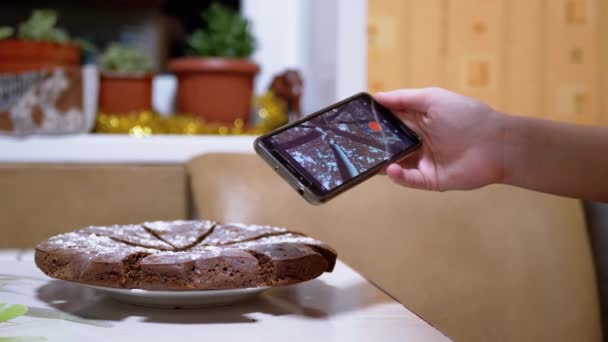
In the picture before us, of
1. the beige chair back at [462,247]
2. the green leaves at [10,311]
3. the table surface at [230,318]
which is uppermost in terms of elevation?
the green leaves at [10,311]

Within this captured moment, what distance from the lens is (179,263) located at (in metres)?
0.56

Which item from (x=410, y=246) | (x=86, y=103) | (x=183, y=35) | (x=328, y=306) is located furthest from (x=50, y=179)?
(x=328, y=306)

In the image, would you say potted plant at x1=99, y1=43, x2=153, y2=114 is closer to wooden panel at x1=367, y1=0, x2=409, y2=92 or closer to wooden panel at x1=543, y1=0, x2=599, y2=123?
wooden panel at x1=367, y1=0, x2=409, y2=92

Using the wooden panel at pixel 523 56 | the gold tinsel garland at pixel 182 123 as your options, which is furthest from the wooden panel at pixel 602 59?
the gold tinsel garland at pixel 182 123

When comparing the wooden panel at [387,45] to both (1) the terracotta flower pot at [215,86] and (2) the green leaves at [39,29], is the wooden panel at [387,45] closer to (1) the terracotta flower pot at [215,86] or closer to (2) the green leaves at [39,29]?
(1) the terracotta flower pot at [215,86]

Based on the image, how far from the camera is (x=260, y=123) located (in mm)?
1711

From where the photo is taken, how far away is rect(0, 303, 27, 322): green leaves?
0.57 m

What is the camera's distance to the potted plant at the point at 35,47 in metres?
1.55

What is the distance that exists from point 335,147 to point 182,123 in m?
0.97

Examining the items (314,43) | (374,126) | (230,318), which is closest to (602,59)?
(314,43)

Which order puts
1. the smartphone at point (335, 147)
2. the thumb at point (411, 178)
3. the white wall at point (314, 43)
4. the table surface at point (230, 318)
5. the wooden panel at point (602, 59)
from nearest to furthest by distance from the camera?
1. the table surface at point (230, 318)
2. the smartphone at point (335, 147)
3. the thumb at point (411, 178)
4. the white wall at point (314, 43)
5. the wooden panel at point (602, 59)

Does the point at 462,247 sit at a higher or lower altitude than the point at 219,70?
lower

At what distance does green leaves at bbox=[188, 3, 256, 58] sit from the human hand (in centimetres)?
93

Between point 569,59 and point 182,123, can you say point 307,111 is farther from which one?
point 569,59
